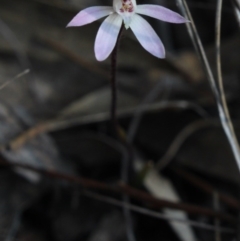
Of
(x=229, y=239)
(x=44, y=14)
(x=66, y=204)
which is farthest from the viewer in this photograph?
(x=44, y=14)

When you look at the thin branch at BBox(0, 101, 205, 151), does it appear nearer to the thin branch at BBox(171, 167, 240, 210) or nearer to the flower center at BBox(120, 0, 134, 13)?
the thin branch at BBox(171, 167, 240, 210)

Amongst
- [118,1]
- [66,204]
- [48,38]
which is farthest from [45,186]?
[118,1]

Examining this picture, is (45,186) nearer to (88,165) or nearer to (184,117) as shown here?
(88,165)

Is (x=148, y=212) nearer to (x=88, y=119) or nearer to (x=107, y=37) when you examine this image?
(x=88, y=119)

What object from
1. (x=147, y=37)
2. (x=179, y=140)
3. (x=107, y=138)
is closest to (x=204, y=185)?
(x=179, y=140)

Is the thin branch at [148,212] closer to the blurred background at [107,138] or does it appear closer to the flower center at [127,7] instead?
the blurred background at [107,138]
